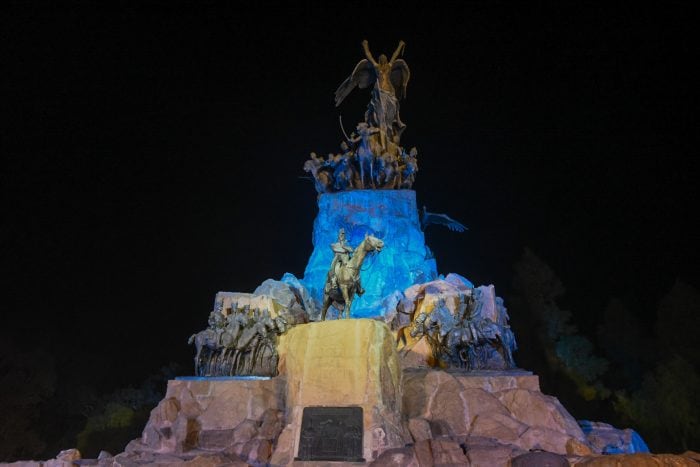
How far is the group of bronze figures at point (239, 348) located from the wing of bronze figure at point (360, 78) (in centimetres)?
1533

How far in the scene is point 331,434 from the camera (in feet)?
33.3

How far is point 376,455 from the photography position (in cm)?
986

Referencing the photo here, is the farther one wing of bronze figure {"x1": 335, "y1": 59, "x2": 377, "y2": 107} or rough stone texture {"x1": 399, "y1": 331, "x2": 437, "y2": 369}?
wing of bronze figure {"x1": 335, "y1": 59, "x2": 377, "y2": 107}

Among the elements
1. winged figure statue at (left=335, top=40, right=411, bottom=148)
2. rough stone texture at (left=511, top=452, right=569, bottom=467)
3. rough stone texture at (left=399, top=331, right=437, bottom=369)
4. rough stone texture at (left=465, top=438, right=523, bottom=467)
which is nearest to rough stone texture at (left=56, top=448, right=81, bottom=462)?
rough stone texture at (left=465, top=438, right=523, bottom=467)

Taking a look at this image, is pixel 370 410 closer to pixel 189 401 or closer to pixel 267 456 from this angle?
pixel 267 456

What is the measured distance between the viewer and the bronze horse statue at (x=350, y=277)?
14156mm

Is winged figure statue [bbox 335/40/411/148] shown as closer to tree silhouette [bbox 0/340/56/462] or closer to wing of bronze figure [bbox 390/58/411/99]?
wing of bronze figure [bbox 390/58/411/99]

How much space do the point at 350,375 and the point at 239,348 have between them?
6667 millimetres

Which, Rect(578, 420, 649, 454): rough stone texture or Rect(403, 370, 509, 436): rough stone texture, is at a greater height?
Rect(403, 370, 509, 436): rough stone texture

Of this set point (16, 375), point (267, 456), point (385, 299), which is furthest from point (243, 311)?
point (16, 375)

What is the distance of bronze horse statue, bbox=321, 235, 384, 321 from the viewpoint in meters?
14.2

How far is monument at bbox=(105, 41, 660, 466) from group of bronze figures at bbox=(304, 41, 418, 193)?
5596 mm

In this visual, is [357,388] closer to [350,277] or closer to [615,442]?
[350,277]

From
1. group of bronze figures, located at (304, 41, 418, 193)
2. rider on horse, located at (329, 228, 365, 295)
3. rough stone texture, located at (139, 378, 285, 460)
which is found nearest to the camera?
rough stone texture, located at (139, 378, 285, 460)
